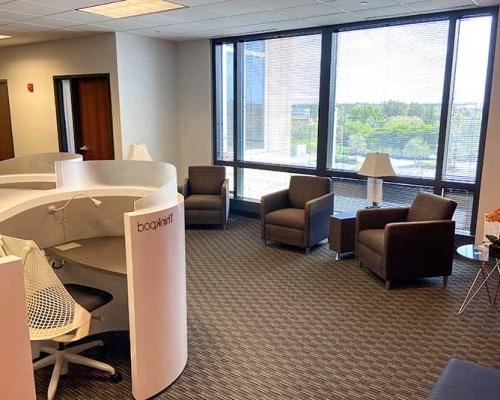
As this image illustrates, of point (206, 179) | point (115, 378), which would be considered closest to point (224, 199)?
point (206, 179)

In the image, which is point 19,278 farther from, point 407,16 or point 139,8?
point 407,16

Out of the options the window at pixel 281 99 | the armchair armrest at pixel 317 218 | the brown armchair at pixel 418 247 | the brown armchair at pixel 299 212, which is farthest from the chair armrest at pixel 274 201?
the brown armchair at pixel 418 247

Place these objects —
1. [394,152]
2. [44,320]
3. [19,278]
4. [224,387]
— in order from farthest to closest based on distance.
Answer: [394,152], [224,387], [44,320], [19,278]

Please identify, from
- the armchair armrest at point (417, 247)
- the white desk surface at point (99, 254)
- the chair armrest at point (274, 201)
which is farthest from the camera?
the chair armrest at point (274, 201)

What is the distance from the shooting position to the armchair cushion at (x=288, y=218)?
4910mm

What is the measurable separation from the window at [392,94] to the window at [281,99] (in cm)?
37

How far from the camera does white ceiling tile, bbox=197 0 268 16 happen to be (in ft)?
13.9

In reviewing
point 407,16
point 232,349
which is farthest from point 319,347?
point 407,16

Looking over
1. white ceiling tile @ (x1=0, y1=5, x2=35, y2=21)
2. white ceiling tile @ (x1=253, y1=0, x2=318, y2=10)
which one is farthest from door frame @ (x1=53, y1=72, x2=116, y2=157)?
white ceiling tile @ (x1=253, y1=0, x2=318, y2=10)

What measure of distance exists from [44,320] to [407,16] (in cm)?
465

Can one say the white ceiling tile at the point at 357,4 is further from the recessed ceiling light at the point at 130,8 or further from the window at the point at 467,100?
the recessed ceiling light at the point at 130,8

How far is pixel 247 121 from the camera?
6.59 meters

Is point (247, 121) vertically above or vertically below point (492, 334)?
above

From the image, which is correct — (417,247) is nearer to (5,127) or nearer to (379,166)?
(379,166)
